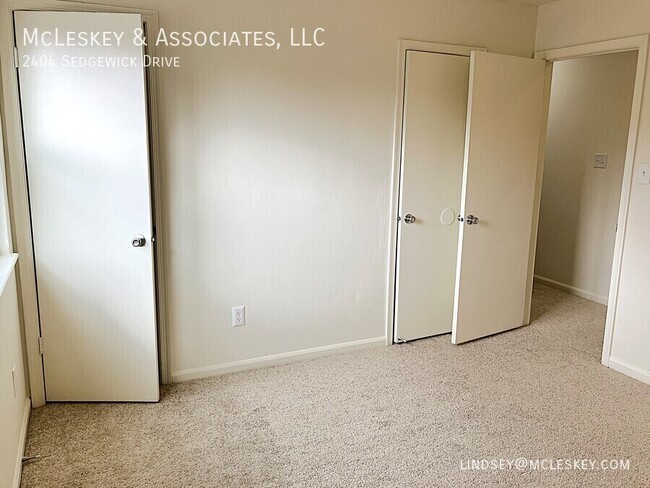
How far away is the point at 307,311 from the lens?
3.27 metres

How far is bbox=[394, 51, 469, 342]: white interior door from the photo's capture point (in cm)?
332

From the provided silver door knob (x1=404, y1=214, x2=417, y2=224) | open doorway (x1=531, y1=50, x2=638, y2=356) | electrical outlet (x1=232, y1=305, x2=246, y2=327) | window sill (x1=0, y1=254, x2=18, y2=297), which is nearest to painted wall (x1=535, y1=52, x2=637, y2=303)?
open doorway (x1=531, y1=50, x2=638, y2=356)

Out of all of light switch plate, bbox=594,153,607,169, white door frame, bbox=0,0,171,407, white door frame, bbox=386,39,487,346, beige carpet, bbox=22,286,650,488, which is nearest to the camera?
beige carpet, bbox=22,286,650,488

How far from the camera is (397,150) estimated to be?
331 centimetres

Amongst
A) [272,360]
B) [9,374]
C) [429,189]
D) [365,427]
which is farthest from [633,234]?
[9,374]

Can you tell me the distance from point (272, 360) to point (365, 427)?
871mm

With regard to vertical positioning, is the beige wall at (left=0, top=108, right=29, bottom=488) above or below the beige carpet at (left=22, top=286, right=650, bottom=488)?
above

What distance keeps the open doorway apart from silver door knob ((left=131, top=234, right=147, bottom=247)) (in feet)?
10.3

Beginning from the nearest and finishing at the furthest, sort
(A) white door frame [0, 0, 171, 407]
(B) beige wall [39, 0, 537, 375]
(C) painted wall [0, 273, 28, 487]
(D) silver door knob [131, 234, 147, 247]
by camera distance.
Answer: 1. (C) painted wall [0, 273, 28, 487]
2. (A) white door frame [0, 0, 171, 407]
3. (D) silver door knob [131, 234, 147, 247]
4. (B) beige wall [39, 0, 537, 375]

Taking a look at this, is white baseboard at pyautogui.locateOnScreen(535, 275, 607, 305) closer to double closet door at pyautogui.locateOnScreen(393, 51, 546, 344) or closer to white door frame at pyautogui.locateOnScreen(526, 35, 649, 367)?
double closet door at pyautogui.locateOnScreen(393, 51, 546, 344)

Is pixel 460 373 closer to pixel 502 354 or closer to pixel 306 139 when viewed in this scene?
pixel 502 354

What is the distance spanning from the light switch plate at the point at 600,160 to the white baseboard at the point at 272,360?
8.42ft

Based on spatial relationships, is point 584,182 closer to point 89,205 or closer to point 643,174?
point 643,174

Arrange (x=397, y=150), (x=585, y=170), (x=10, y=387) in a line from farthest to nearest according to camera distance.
Answer: (x=585, y=170) → (x=397, y=150) → (x=10, y=387)
